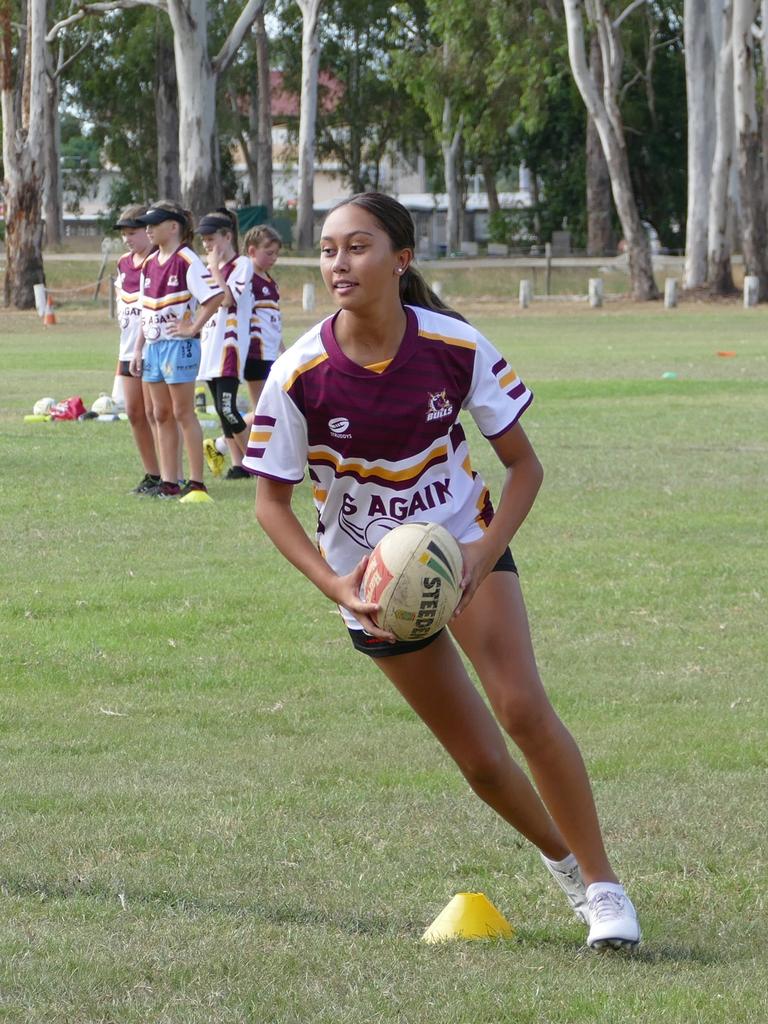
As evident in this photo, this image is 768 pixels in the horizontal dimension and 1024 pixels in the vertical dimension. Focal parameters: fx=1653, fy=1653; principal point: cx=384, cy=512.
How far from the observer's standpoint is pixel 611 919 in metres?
4.57

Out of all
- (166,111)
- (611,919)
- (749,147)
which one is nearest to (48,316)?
(749,147)

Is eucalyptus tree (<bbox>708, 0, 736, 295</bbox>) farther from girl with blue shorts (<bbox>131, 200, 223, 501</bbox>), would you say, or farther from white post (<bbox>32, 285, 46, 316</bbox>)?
girl with blue shorts (<bbox>131, 200, 223, 501</bbox>)

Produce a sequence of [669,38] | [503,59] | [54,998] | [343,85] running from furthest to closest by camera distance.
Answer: [343,85] → [669,38] → [503,59] → [54,998]

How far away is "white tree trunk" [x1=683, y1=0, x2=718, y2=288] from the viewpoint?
→ 148 ft

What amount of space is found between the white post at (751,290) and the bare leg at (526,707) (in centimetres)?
4117

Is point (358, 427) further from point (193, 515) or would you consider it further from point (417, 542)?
point (193, 515)

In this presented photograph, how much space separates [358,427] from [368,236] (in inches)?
20.4

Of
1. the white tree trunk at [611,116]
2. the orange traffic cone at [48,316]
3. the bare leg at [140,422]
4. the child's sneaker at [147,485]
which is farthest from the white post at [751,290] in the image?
the child's sneaker at [147,485]

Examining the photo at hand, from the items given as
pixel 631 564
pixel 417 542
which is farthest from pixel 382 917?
pixel 631 564

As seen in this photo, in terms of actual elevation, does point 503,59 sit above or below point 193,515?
above

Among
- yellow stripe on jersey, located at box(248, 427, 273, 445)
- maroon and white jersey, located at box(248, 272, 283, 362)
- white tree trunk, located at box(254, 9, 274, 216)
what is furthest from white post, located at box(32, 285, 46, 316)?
yellow stripe on jersey, located at box(248, 427, 273, 445)

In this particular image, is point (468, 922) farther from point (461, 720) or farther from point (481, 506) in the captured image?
point (481, 506)

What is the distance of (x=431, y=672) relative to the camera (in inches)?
180

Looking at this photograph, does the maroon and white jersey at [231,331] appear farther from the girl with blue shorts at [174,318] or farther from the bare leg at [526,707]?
the bare leg at [526,707]
